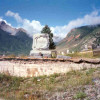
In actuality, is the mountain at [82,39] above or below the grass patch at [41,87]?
above

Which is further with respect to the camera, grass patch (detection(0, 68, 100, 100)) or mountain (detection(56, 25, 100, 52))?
mountain (detection(56, 25, 100, 52))

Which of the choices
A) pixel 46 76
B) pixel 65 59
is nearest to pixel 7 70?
pixel 46 76

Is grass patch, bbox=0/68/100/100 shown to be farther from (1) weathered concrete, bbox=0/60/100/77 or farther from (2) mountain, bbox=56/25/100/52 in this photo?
(2) mountain, bbox=56/25/100/52

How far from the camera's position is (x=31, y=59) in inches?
340

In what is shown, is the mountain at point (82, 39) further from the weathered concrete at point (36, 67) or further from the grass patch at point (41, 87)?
the grass patch at point (41, 87)

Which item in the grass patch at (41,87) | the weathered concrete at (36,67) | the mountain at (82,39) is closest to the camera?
the grass patch at (41,87)

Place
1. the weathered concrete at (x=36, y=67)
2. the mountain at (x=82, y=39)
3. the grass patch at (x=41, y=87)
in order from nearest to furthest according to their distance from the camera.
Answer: the grass patch at (x=41, y=87), the weathered concrete at (x=36, y=67), the mountain at (x=82, y=39)

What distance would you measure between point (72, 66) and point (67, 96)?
411cm

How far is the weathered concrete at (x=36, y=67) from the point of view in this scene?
324 inches

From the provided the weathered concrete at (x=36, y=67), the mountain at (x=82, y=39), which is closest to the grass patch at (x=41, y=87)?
the weathered concrete at (x=36, y=67)

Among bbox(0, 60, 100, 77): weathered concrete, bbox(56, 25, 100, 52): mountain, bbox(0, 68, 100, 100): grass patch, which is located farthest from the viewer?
bbox(56, 25, 100, 52): mountain

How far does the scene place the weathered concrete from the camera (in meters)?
8.23

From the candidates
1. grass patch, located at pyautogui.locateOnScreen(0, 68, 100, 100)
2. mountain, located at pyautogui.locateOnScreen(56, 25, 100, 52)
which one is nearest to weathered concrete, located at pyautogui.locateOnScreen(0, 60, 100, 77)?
grass patch, located at pyautogui.locateOnScreen(0, 68, 100, 100)

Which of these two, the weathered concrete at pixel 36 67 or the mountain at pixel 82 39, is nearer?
the weathered concrete at pixel 36 67
